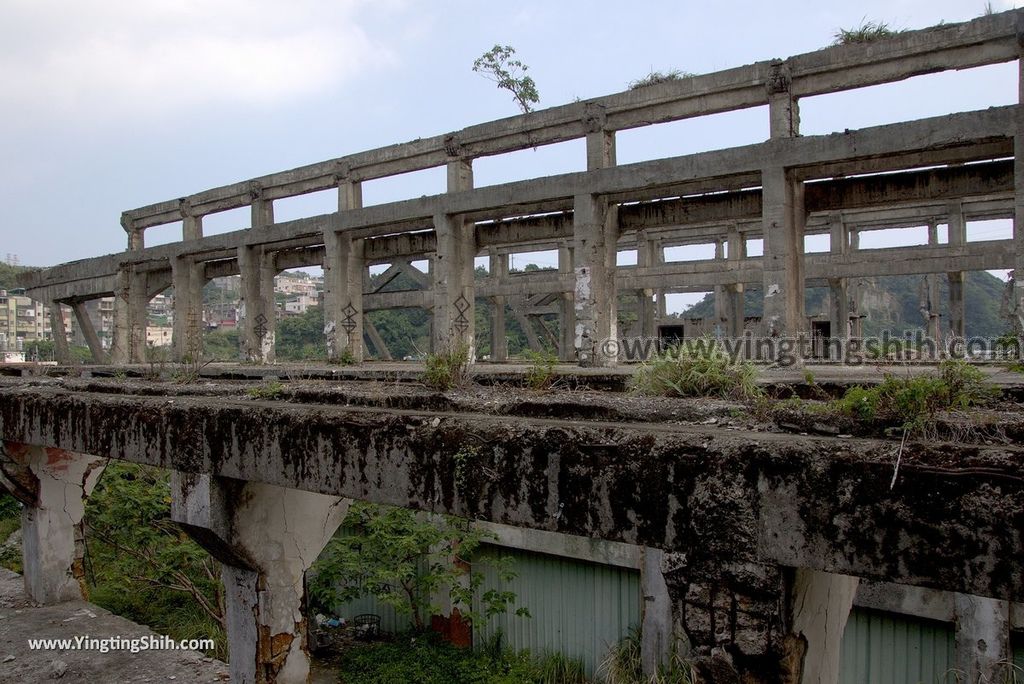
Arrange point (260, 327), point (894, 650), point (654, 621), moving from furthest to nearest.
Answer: point (260, 327), point (654, 621), point (894, 650)

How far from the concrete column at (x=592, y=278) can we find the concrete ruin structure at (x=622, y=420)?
49 millimetres

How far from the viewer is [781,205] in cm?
997

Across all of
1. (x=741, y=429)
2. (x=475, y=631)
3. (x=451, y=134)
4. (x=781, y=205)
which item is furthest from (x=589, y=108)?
(x=741, y=429)

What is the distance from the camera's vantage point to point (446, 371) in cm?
373

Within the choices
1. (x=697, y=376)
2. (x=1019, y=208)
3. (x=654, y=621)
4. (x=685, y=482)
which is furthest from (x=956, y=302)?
(x=685, y=482)

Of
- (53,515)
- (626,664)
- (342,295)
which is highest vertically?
(342,295)

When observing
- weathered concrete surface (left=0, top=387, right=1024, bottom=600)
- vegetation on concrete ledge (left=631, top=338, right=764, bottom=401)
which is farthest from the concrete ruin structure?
vegetation on concrete ledge (left=631, top=338, right=764, bottom=401)

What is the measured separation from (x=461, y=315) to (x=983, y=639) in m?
9.39

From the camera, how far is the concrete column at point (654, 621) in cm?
816

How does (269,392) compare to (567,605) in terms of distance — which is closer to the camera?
(269,392)

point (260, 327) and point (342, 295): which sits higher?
point (342, 295)

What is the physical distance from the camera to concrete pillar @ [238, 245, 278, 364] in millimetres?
16188

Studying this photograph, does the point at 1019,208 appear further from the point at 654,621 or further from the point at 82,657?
the point at 82,657

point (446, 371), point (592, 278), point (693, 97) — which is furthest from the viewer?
point (592, 278)
